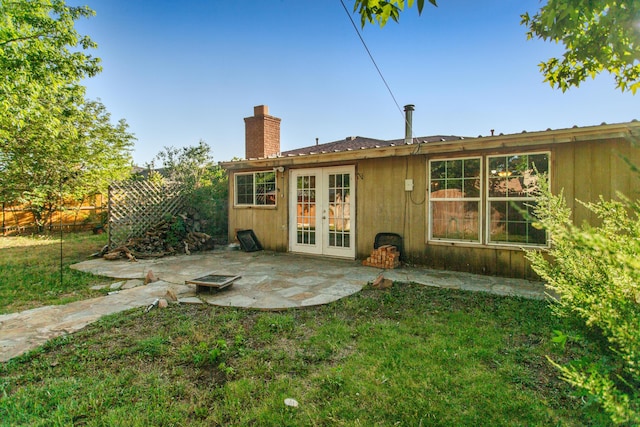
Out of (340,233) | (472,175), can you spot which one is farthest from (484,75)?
(340,233)

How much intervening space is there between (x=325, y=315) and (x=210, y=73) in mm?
8882

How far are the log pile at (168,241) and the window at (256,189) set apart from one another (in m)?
1.46

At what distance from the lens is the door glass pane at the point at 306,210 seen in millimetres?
7801

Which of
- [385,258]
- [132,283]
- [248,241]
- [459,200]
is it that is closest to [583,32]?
[459,200]

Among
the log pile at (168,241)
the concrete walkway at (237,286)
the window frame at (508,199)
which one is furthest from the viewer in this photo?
the log pile at (168,241)

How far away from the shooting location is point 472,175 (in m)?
5.82

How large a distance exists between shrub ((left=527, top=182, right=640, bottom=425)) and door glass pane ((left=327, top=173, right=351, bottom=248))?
5.70 metres

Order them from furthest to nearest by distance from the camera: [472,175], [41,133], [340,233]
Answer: [41,133], [340,233], [472,175]

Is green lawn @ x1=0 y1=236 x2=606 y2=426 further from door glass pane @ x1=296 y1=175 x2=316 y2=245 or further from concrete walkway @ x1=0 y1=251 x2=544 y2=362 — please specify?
door glass pane @ x1=296 y1=175 x2=316 y2=245

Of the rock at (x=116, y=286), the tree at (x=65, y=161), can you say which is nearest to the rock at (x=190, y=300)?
the rock at (x=116, y=286)

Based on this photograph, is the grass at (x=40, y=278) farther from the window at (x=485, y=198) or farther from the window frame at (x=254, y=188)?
the window at (x=485, y=198)

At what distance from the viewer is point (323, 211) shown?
25.0 feet

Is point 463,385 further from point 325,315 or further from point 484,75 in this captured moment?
point 484,75

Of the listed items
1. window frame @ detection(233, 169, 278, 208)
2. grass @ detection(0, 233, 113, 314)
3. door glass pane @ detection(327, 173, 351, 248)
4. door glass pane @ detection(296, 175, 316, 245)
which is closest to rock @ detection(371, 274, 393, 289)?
door glass pane @ detection(327, 173, 351, 248)
